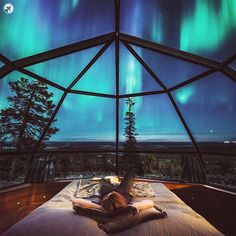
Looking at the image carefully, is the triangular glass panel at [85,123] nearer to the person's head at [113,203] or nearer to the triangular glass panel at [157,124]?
the triangular glass panel at [157,124]

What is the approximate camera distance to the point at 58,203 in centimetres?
220

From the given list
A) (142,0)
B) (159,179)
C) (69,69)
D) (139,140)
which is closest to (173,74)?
(142,0)

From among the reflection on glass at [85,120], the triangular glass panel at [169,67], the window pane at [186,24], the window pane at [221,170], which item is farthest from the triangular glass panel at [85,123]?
the window pane at [221,170]

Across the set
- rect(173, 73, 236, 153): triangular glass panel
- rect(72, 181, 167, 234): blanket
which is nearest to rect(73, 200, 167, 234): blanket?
rect(72, 181, 167, 234): blanket

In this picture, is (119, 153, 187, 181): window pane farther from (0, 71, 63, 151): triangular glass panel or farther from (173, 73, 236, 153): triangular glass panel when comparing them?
(0, 71, 63, 151): triangular glass panel

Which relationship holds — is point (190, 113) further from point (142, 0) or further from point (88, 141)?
point (88, 141)

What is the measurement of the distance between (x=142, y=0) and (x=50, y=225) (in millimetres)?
2945

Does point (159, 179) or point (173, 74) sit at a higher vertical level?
point (173, 74)

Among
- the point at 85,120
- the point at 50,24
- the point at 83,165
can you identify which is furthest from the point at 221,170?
the point at 50,24

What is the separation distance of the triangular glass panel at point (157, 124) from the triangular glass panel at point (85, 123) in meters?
0.53

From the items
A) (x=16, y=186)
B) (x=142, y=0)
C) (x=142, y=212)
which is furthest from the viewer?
(x=16, y=186)

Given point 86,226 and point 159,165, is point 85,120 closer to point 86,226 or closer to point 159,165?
point 159,165

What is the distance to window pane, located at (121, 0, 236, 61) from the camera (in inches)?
89.7

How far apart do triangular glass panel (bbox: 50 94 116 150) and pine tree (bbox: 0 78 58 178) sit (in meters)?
0.47
